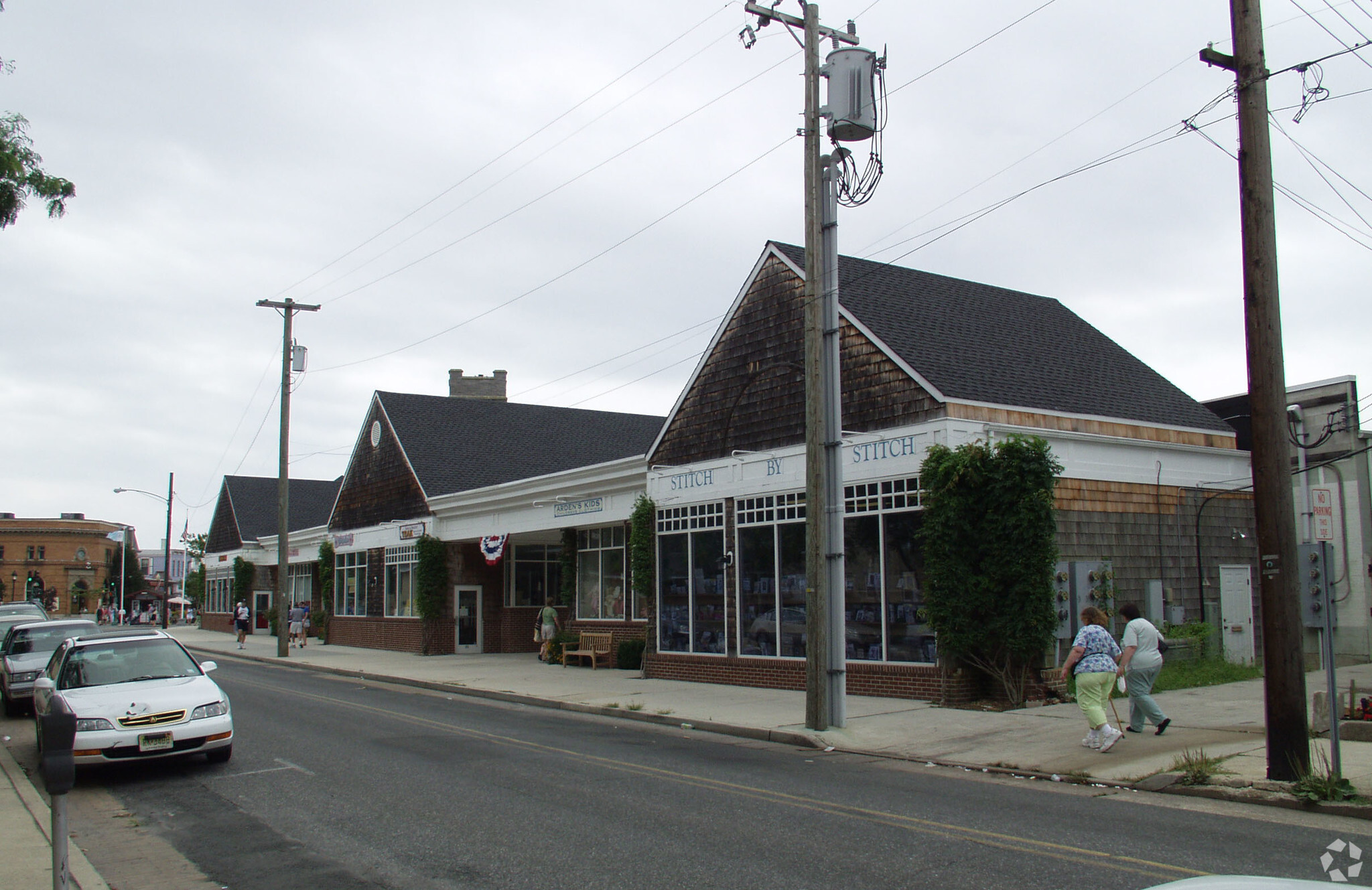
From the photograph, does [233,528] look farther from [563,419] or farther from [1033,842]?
[1033,842]

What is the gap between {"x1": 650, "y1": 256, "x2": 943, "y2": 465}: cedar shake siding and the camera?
690 inches

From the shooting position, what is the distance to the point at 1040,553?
49.5 ft

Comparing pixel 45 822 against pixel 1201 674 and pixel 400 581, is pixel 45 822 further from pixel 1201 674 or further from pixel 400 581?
pixel 400 581

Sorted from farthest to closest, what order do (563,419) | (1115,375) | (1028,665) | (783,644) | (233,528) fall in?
(233,528)
(563,419)
(1115,375)
(783,644)
(1028,665)

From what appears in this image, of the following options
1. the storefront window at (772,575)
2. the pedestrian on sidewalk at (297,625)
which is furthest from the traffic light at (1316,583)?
the pedestrian on sidewalk at (297,625)

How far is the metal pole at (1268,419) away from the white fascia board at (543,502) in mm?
15033

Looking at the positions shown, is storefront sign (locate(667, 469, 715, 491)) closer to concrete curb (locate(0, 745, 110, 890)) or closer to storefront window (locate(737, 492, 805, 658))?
storefront window (locate(737, 492, 805, 658))

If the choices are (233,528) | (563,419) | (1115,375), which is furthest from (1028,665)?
(233,528)

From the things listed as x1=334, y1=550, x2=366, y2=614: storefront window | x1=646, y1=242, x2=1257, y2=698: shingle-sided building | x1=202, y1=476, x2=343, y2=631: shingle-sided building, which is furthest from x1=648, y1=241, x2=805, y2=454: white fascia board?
x1=202, y1=476, x2=343, y2=631: shingle-sided building

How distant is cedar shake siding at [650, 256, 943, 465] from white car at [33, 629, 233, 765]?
1056 cm

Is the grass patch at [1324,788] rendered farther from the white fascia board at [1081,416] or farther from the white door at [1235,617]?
the white door at [1235,617]

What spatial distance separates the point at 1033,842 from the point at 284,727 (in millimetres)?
10835

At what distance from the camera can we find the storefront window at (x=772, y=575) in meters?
19.0

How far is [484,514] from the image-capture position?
3136 centimetres
